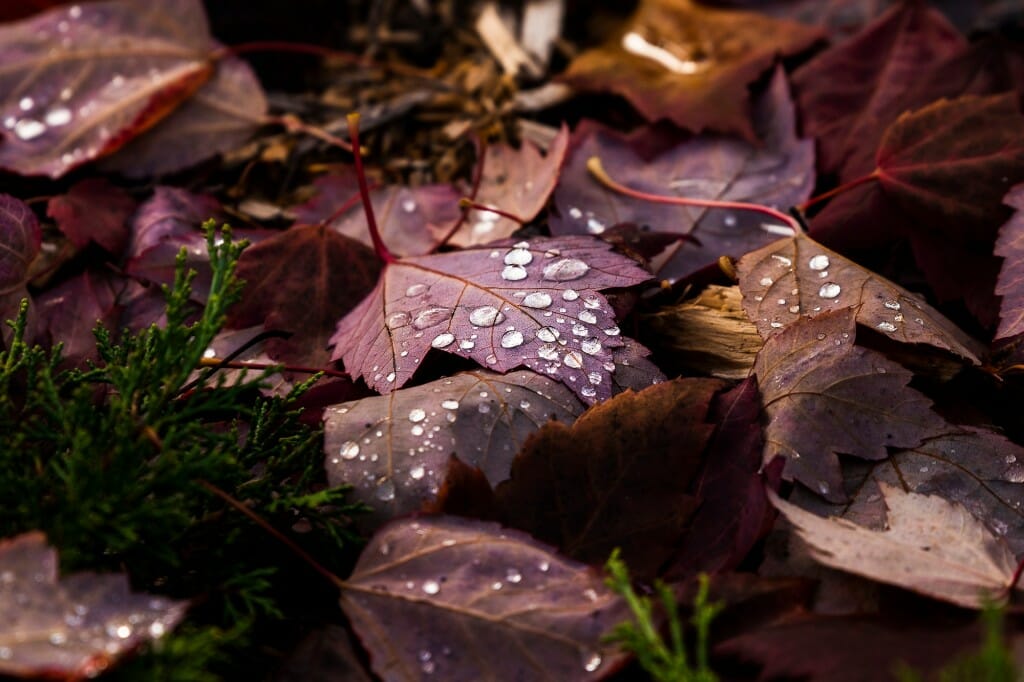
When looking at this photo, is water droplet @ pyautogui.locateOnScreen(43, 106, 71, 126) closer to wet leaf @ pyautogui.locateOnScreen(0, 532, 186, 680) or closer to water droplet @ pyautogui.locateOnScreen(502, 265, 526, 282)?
water droplet @ pyautogui.locateOnScreen(502, 265, 526, 282)

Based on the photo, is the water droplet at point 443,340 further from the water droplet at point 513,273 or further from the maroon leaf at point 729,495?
the maroon leaf at point 729,495

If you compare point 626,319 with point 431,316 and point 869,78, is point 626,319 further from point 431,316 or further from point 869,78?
point 869,78

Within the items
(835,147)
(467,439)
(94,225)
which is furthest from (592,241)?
(94,225)

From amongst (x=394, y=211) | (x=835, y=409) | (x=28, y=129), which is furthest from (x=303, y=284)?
(x=835, y=409)

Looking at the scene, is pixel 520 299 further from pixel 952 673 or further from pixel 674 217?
pixel 952 673

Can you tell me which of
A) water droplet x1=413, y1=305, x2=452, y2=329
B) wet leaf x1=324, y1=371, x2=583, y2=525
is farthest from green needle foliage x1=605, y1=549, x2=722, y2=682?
water droplet x1=413, y1=305, x2=452, y2=329
